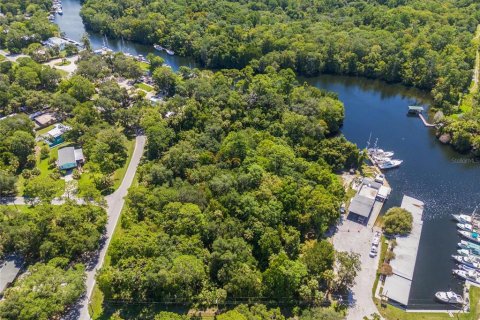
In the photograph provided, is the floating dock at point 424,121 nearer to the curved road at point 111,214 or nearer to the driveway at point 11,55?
the curved road at point 111,214

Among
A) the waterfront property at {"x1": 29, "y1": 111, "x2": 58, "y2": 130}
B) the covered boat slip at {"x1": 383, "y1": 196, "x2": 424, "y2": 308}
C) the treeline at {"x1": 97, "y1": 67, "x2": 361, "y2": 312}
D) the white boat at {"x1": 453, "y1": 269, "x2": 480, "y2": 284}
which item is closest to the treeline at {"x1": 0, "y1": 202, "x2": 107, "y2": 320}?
the treeline at {"x1": 97, "y1": 67, "x2": 361, "y2": 312}

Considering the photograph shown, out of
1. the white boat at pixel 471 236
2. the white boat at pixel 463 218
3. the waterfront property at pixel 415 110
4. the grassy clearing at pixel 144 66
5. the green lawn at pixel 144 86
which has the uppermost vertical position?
the waterfront property at pixel 415 110

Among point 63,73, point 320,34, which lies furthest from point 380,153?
point 63,73

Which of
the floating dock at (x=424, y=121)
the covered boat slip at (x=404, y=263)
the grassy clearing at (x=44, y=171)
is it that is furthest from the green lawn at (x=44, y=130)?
the floating dock at (x=424, y=121)

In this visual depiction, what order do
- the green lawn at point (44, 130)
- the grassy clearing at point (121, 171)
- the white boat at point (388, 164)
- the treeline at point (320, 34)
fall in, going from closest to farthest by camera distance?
the grassy clearing at point (121, 171)
the white boat at point (388, 164)
the green lawn at point (44, 130)
the treeline at point (320, 34)

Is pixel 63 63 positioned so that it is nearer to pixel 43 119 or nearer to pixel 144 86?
pixel 144 86

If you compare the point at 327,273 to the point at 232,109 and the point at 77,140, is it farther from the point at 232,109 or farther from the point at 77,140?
the point at 77,140

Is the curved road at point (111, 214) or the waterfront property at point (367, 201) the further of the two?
the waterfront property at point (367, 201)
